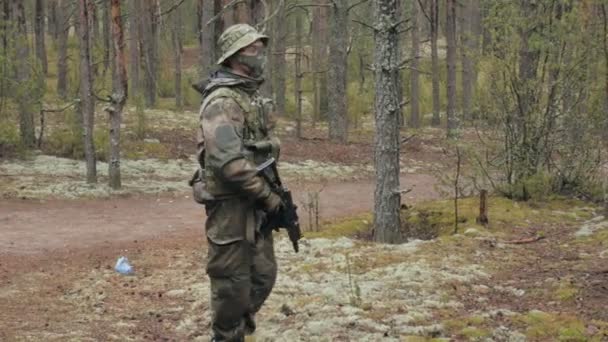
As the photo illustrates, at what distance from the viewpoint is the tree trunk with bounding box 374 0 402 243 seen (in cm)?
843

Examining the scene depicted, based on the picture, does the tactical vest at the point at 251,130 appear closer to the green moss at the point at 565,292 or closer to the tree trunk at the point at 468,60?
the green moss at the point at 565,292

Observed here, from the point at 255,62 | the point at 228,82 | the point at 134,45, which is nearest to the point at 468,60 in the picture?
the point at 134,45

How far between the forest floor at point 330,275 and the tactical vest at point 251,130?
1.49 metres

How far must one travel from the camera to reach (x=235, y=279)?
503cm

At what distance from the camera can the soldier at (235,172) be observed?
479 cm

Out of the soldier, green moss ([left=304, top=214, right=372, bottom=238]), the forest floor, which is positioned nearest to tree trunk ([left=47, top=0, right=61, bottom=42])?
the forest floor

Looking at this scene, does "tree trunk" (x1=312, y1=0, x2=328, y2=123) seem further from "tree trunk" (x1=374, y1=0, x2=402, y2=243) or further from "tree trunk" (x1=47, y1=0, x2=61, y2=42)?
"tree trunk" (x1=374, y1=0, x2=402, y2=243)

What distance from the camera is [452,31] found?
23281mm

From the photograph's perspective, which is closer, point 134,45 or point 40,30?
point 40,30

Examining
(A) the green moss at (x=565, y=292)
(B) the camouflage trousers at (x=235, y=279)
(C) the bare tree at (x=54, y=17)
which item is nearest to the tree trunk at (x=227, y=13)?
(C) the bare tree at (x=54, y=17)

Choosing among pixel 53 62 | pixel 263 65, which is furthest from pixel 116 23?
pixel 53 62

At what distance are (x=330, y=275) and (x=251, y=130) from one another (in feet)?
9.15

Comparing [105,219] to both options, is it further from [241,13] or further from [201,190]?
[241,13]

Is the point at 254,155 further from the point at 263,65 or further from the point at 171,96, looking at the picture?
the point at 171,96
